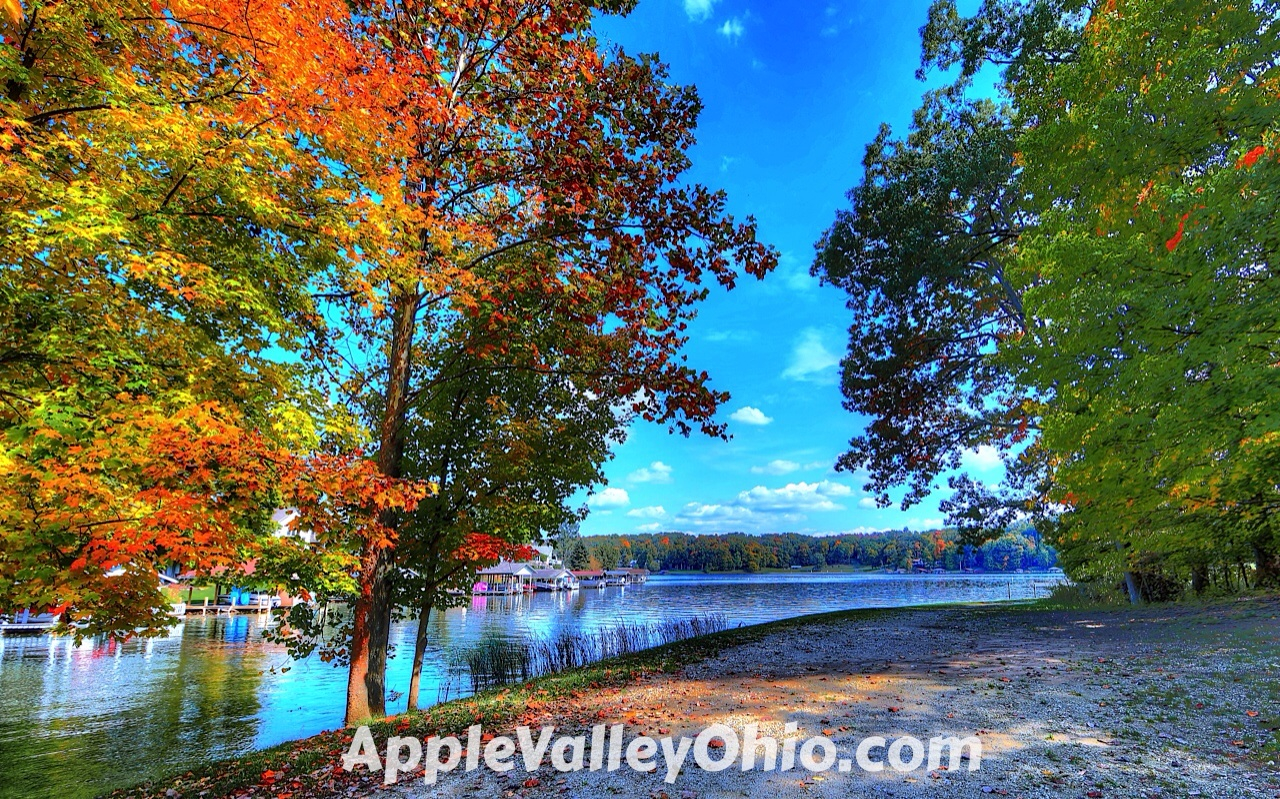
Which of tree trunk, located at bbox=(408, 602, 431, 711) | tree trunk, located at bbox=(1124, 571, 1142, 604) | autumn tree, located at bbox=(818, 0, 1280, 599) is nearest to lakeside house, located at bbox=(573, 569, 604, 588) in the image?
tree trunk, located at bbox=(1124, 571, 1142, 604)

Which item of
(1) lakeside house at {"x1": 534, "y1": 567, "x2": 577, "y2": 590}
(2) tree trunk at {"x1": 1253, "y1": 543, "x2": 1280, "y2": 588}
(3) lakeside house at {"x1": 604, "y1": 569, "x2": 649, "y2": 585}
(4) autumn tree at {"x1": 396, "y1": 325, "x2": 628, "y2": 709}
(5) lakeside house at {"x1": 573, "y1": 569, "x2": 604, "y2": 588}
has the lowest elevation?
(3) lakeside house at {"x1": 604, "y1": 569, "x2": 649, "y2": 585}

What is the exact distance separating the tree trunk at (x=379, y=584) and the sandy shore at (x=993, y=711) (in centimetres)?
395

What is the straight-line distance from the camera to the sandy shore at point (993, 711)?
16.0ft

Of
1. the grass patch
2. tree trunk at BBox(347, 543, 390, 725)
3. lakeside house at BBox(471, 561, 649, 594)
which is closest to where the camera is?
the grass patch

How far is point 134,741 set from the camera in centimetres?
1207

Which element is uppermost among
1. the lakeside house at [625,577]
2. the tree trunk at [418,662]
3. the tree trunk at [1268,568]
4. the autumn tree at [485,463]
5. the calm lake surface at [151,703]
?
the autumn tree at [485,463]

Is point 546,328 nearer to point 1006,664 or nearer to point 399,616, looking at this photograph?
point 399,616

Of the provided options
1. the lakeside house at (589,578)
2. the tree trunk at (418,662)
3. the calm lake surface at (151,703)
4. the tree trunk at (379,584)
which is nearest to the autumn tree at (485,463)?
the tree trunk at (418,662)

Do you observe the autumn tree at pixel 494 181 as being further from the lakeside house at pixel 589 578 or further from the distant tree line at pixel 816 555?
the distant tree line at pixel 816 555

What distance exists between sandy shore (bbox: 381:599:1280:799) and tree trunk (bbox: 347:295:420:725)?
3951 millimetres

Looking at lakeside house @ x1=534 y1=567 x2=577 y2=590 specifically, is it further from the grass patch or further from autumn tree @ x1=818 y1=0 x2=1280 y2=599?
autumn tree @ x1=818 y1=0 x2=1280 y2=599

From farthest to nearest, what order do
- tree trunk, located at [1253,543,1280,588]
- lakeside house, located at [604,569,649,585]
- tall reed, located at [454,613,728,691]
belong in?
lakeside house, located at [604,569,649,585] < tree trunk, located at [1253,543,1280,588] < tall reed, located at [454,613,728,691]

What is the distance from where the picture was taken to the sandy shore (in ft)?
16.0

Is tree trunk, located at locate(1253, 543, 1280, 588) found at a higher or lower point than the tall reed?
higher
